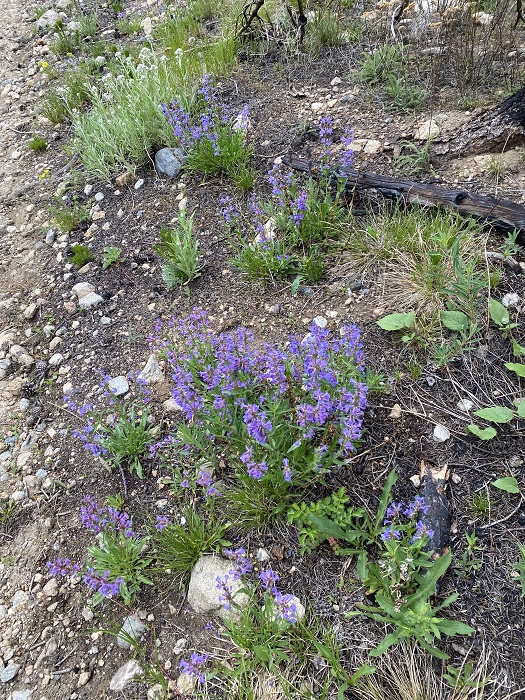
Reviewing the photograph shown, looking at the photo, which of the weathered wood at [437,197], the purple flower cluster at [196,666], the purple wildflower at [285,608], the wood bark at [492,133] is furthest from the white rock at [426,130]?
the purple flower cluster at [196,666]

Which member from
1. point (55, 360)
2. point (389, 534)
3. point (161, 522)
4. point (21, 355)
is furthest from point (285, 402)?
point (21, 355)

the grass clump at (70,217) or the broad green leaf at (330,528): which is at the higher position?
the grass clump at (70,217)

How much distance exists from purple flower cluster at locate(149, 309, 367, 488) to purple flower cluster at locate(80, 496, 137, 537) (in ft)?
1.56

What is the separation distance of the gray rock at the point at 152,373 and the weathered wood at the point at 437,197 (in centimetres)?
180

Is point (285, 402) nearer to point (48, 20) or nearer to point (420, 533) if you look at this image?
point (420, 533)

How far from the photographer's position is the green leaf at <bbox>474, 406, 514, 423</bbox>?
8.83 ft

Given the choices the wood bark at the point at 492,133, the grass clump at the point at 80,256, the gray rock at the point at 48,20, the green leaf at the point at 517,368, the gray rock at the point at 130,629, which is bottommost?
the gray rock at the point at 130,629

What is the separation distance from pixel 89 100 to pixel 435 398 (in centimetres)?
558

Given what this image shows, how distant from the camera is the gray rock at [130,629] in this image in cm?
257

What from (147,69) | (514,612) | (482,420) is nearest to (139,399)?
(482,420)

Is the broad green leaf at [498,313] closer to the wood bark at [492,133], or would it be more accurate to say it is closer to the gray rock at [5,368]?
the wood bark at [492,133]

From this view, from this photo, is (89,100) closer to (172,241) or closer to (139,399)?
(172,241)

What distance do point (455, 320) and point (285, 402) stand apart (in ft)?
3.74

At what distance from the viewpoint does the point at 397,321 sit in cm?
312
